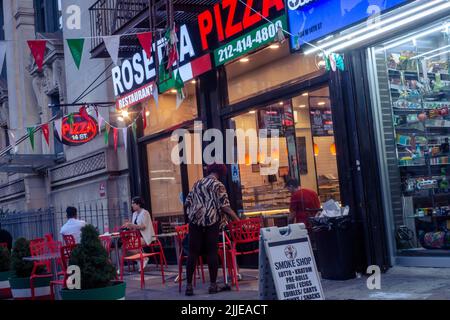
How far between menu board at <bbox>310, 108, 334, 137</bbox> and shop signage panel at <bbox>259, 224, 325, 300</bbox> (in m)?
3.69

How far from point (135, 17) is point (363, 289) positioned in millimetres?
7022

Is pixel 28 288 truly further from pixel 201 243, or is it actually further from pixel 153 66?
pixel 153 66

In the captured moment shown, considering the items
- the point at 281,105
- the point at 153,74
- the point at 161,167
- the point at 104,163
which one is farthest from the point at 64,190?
the point at 281,105

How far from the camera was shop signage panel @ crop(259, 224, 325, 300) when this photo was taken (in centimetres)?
612

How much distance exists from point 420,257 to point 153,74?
667 cm

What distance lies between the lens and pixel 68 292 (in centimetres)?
690

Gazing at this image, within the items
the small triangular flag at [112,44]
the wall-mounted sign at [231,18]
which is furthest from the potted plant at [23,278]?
the wall-mounted sign at [231,18]

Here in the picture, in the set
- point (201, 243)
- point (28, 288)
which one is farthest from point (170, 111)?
point (28, 288)

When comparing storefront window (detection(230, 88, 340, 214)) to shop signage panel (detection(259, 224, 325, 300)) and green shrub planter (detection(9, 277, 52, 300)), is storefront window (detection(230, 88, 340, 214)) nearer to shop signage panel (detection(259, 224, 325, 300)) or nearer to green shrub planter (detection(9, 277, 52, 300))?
shop signage panel (detection(259, 224, 325, 300))

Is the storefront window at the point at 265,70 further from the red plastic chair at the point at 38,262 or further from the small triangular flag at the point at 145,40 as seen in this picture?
the red plastic chair at the point at 38,262

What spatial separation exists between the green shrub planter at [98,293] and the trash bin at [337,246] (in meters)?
3.18

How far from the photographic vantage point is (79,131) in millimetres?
15812

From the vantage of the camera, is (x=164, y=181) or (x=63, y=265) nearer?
(x=63, y=265)

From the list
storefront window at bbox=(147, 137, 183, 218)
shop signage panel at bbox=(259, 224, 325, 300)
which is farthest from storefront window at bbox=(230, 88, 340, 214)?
shop signage panel at bbox=(259, 224, 325, 300)
